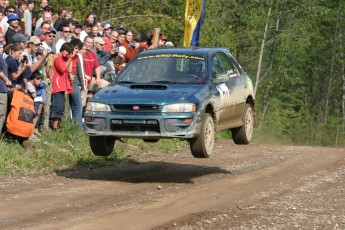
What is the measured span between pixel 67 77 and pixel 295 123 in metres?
42.4

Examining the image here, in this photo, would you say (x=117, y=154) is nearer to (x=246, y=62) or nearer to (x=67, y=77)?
(x=67, y=77)

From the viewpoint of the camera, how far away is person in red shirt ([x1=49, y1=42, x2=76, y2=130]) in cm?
1727

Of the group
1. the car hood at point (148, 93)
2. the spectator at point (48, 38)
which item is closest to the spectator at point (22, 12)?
the spectator at point (48, 38)

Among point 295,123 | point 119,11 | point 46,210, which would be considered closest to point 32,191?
point 46,210

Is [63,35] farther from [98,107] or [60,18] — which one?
[98,107]

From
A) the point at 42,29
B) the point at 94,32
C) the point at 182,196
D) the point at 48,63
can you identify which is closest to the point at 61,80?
the point at 48,63

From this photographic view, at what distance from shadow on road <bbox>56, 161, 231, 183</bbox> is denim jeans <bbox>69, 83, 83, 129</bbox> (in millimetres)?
1505

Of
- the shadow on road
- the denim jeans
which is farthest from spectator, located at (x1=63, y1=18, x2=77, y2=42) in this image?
the shadow on road

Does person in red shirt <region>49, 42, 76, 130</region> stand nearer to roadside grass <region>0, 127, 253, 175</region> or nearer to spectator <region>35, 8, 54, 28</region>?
roadside grass <region>0, 127, 253, 175</region>

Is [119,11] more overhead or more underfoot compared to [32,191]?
more overhead

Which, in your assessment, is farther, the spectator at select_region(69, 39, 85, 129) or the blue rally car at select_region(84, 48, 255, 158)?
the spectator at select_region(69, 39, 85, 129)

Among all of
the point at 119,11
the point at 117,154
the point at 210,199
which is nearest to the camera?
the point at 210,199

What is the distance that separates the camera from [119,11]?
29.3 meters

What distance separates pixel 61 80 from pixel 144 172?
276 cm
